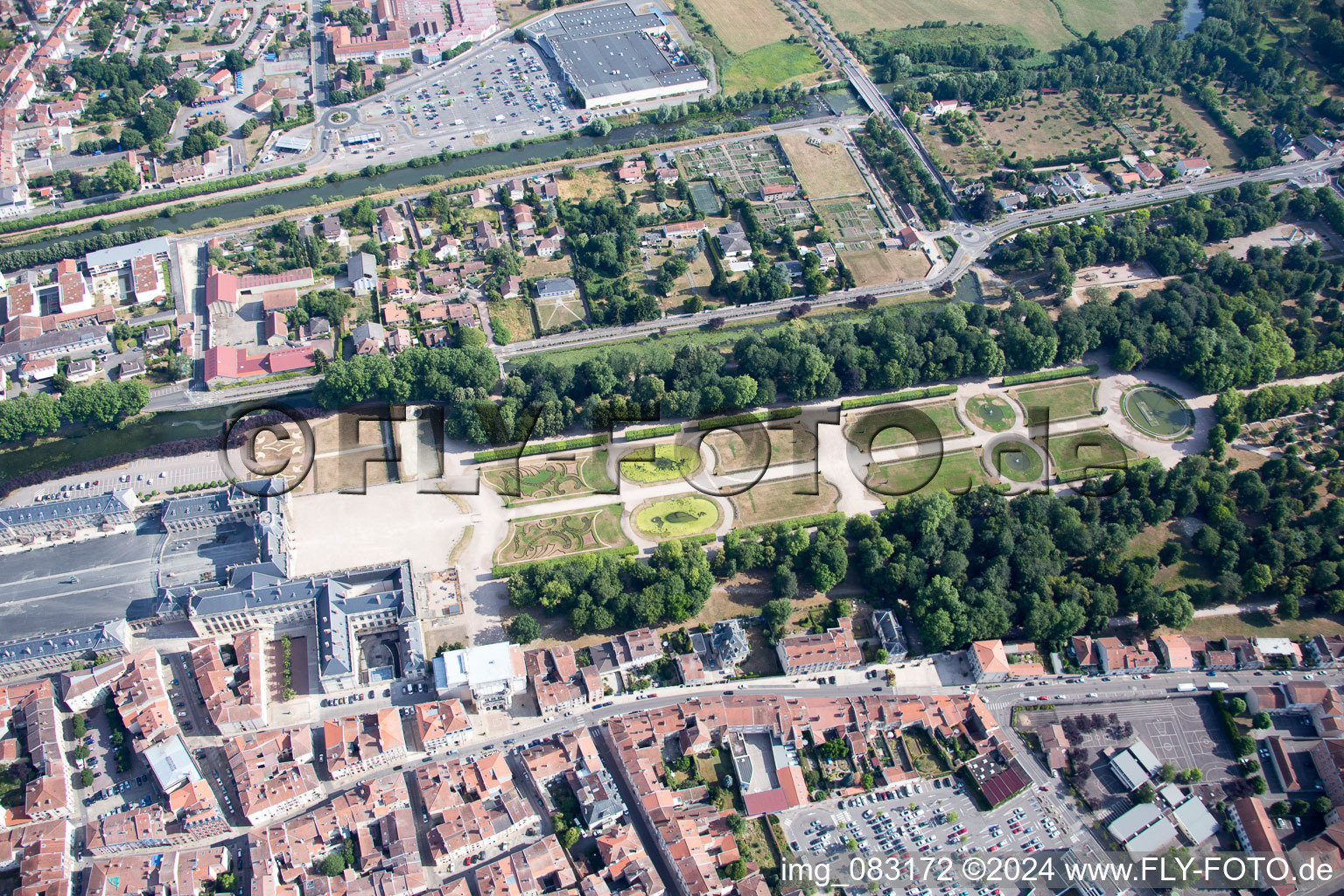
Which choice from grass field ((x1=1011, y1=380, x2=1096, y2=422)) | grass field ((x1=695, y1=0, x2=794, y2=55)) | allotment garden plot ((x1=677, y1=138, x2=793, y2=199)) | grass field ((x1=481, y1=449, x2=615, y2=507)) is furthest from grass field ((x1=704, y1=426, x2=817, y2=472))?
grass field ((x1=695, y1=0, x2=794, y2=55))

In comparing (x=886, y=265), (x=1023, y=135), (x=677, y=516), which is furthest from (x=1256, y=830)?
(x=1023, y=135)

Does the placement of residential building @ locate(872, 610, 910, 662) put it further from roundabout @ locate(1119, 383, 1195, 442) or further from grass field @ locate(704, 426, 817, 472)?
roundabout @ locate(1119, 383, 1195, 442)

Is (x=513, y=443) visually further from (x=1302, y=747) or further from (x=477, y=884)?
(x=1302, y=747)

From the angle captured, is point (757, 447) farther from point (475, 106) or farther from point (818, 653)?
point (475, 106)

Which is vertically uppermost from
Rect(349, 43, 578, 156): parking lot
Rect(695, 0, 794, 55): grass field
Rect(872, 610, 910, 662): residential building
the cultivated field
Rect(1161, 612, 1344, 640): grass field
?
Rect(695, 0, 794, 55): grass field

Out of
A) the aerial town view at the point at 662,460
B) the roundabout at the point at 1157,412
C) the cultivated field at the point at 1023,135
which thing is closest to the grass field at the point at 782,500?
the aerial town view at the point at 662,460

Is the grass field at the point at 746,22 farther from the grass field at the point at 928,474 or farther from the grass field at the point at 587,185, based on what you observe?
the grass field at the point at 928,474
